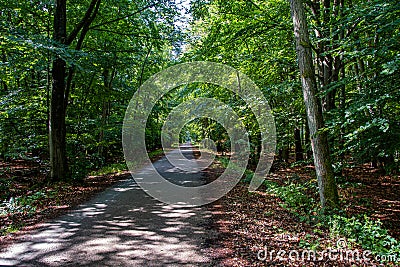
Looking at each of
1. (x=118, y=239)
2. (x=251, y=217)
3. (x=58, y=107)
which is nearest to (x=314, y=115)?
(x=251, y=217)

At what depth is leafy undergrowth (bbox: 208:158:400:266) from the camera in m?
3.82

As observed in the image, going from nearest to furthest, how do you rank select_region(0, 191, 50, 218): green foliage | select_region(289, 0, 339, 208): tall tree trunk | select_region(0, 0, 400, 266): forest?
1. select_region(0, 0, 400, 266): forest
2. select_region(289, 0, 339, 208): tall tree trunk
3. select_region(0, 191, 50, 218): green foliage

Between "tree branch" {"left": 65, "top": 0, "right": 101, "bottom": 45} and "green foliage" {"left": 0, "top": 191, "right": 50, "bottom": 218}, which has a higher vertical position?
"tree branch" {"left": 65, "top": 0, "right": 101, "bottom": 45}

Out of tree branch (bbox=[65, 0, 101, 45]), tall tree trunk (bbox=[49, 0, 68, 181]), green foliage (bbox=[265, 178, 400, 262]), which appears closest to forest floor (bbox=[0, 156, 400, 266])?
green foliage (bbox=[265, 178, 400, 262])

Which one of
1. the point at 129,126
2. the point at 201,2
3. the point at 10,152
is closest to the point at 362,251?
the point at 201,2

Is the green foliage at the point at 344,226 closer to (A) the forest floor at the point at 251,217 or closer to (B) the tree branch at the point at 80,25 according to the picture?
(A) the forest floor at the point at 251,217

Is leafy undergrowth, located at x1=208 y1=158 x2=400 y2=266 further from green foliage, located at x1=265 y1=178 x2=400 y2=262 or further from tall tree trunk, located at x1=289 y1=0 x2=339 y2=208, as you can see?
tall tree trunk, located at x1=289 y1=0 x2=339 y2=208

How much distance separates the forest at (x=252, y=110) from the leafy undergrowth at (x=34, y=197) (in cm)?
4

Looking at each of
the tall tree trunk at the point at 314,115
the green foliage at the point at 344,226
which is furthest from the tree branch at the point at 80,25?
the green foliage at the point at 344,226

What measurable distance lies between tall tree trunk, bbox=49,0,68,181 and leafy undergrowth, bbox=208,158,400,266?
6165mm

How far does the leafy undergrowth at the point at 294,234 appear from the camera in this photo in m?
3.82

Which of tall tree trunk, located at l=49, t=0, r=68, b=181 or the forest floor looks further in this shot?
tall tree trunk, located at l=49, t=0, r=68, b=181

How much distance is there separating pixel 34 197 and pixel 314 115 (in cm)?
770

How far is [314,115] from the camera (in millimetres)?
5551
